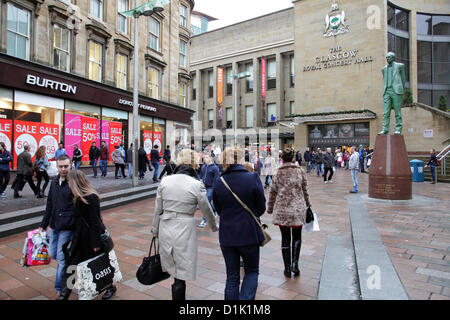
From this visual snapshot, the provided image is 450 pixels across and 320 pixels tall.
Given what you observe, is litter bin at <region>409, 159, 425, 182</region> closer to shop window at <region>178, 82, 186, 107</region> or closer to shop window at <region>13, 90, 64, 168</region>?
shop window at <region>178, 82, 186, 107</region>

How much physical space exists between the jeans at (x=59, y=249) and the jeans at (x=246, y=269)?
177 cm

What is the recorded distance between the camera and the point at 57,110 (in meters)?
14.6

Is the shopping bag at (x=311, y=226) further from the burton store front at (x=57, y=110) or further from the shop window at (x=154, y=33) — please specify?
the shop window at (x=154, y=33)

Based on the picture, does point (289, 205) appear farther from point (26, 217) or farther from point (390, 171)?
point (390, 171)

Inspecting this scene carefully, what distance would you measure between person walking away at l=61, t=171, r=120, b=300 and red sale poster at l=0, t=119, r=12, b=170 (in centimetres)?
1118

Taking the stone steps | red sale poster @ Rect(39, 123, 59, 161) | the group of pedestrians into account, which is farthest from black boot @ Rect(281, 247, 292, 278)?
red sale poster @ Rect(39, 123, 59, 161)

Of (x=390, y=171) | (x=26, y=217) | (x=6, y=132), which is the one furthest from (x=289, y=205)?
(x=6, y=132)

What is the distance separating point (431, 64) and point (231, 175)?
3642 centimetres

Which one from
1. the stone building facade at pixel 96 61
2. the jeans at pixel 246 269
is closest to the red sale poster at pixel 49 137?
the stone building facade at pixel 96 61

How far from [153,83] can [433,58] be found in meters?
28.1

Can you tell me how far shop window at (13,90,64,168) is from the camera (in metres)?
12.7

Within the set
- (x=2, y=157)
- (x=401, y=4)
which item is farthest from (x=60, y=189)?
(x=401, y=4)

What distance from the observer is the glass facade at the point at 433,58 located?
31308 millimetres
